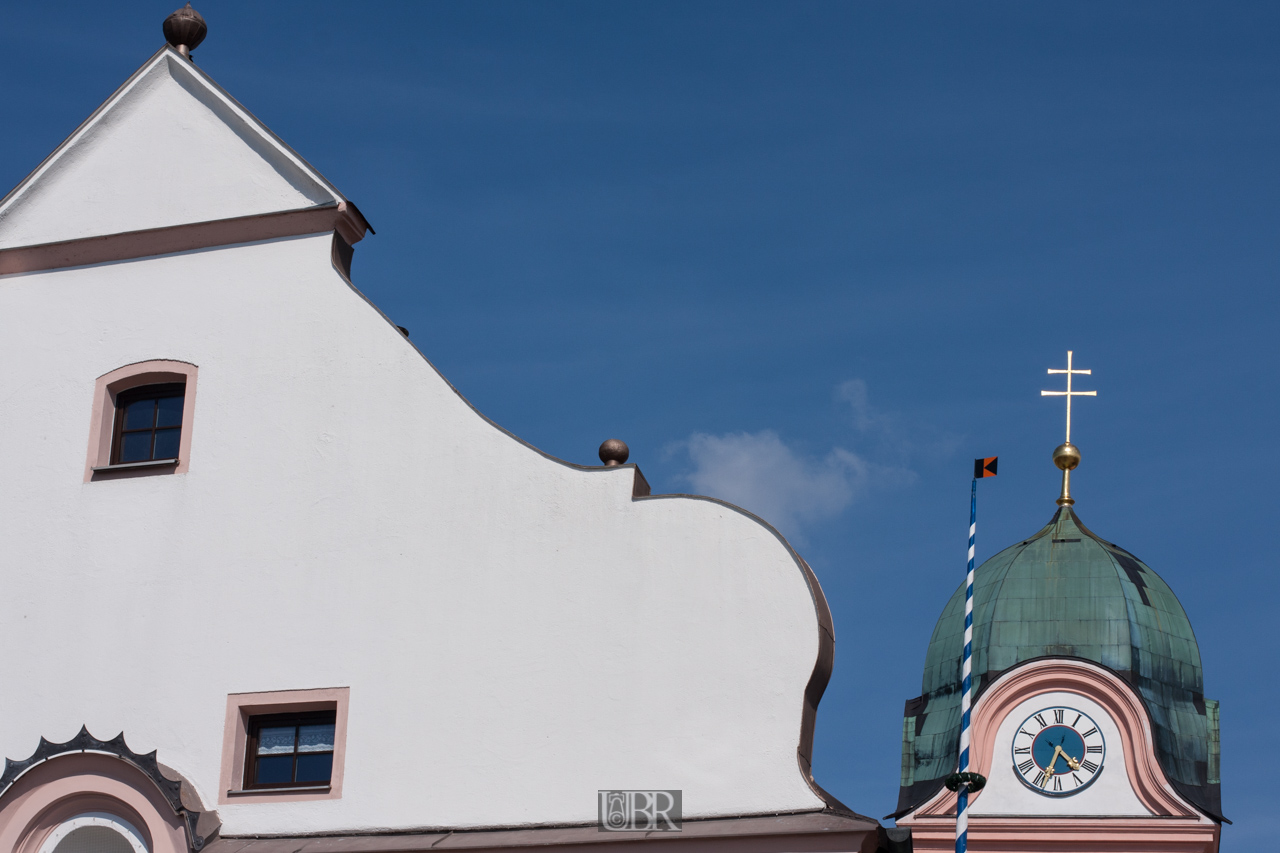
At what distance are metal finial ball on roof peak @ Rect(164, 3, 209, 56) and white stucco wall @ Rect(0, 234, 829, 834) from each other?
6.56ft

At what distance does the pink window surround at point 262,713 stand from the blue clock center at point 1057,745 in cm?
1775

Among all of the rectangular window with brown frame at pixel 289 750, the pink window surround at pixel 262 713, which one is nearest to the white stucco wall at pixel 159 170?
the pink window surround at pixel 262 713

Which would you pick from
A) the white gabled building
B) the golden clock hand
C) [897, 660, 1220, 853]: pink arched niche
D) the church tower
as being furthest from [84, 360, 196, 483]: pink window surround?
the golden clock hand

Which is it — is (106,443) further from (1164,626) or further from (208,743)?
(1164,626)

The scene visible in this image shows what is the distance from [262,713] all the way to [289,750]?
32 cm

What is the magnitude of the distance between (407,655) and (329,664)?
552 millimetres

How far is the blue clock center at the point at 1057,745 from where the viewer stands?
2783cm

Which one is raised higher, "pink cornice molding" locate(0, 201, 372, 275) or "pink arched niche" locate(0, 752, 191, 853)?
"pink cornice molding" locate(0, 201, 372, 275)

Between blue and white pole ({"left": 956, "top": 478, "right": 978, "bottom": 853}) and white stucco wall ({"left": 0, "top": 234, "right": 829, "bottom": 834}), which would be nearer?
white stucco wall ({"left": 0, "top": 234, "right": 829, "bottom": 834})

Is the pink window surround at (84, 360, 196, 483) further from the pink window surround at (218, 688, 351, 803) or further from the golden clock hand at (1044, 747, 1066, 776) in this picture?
the golden clock hand at (1044, 747, 1066, 776)

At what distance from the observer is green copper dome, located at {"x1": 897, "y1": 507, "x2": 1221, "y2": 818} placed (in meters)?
28.4

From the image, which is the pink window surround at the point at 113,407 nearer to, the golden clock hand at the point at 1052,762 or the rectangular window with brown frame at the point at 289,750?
the rectangular window with brown frame at the point at 289,750

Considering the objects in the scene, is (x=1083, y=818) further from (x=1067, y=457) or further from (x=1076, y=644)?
(x=1067, y=457)

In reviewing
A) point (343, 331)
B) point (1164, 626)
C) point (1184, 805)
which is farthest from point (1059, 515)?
point (343, 331)
